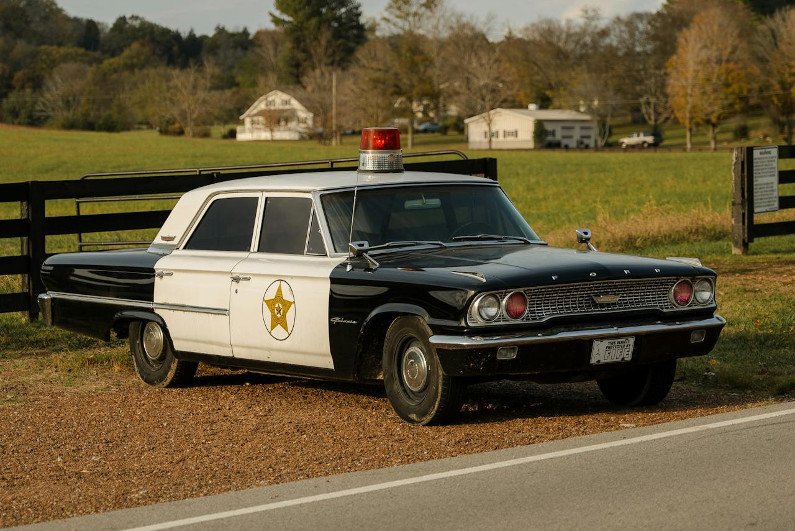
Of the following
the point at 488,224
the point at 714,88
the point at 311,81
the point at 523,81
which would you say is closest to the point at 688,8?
the point at 523,81

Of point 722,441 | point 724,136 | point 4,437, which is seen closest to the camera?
point 722,441

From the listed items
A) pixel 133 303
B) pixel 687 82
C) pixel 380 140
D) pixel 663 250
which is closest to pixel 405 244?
pixel 380 140

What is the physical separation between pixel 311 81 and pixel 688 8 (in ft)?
142

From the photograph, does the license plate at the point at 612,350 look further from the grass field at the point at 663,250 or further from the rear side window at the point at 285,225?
the rear side window at the point at 285,225

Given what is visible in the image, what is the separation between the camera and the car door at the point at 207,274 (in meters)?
8.98

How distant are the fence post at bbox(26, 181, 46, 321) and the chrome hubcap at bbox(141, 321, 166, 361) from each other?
3.31 m

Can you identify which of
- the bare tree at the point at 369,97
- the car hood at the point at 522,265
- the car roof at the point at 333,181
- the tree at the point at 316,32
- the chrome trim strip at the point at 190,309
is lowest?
the chrome trim strip at the point at 190,309

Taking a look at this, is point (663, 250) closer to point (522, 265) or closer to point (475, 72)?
point (522, 265)

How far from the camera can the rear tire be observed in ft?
27.5

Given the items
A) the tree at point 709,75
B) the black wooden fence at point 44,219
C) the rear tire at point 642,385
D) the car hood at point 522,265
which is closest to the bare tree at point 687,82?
the tree at point 709,75

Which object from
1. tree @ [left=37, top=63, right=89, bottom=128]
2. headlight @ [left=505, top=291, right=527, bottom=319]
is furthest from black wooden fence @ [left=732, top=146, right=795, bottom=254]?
Answer: tree @ [left=37, top=63, right=89, bottom=128]

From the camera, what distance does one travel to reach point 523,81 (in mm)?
138125

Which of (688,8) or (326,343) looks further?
(688,8)

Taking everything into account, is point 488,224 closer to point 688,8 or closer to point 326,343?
point 326,343
